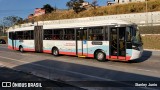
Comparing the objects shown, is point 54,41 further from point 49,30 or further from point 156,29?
point 156,29

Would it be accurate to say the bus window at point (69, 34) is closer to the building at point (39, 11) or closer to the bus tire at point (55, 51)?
the bus tire at point (55, 51)

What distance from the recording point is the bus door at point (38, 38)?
25.5 m

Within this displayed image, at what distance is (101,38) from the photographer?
19.1 meters

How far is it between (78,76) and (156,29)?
29.6 meters

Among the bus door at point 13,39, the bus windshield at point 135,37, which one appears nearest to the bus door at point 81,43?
the bus windshield at point 135,37

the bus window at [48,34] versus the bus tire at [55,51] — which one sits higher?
the bus window at [48,34]

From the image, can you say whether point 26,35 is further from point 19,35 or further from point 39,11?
point 39,11

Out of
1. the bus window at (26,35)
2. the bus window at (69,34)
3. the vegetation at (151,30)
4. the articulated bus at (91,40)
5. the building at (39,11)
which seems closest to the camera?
the articulated bus at (91,40)

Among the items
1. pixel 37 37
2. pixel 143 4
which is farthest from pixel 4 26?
pixel 37 37

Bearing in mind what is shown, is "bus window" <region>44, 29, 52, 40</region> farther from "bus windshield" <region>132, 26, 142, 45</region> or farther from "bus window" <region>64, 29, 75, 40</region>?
"bus windshield" <region>132, 26, 142, 45</region>

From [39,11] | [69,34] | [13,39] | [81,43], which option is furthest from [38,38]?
[39,11]

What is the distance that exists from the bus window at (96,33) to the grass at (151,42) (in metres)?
16.1

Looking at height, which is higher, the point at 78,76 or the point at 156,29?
the point at 156,29

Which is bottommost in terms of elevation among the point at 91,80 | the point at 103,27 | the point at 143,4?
the point at 91,80
